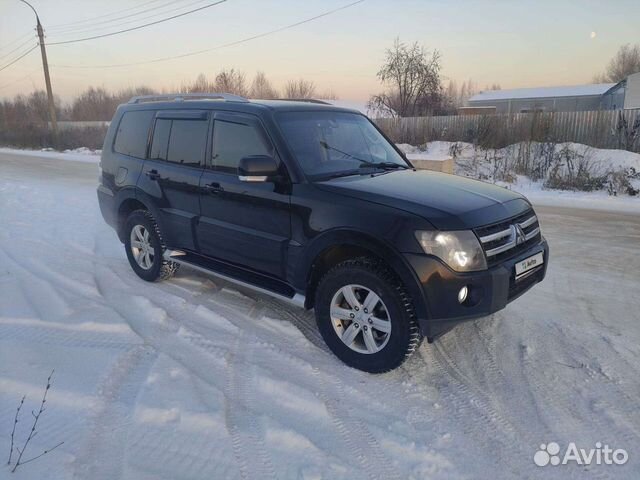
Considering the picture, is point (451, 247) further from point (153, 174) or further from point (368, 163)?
point (153, 174)

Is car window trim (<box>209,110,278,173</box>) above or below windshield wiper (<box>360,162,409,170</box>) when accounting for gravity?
above

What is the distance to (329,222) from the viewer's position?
3.46 metres

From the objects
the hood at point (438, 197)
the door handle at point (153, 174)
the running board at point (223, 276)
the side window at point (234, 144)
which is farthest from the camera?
the door handle at point (153, 174)

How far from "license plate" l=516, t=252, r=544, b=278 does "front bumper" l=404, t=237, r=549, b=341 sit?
0.17 m

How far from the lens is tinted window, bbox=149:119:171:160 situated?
4949 mm

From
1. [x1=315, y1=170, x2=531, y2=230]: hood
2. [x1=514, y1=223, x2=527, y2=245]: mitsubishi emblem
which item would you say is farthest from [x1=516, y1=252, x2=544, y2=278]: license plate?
[x1=315, y1=170, x2=531, y2=230]: hood

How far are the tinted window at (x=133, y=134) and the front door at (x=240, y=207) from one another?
4.08ft

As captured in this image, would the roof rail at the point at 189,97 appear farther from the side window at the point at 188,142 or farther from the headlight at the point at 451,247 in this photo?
the headlight at the point at 451,247

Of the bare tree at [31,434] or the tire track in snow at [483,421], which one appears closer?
the bare tree at [31,434]

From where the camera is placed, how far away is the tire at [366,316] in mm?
3184

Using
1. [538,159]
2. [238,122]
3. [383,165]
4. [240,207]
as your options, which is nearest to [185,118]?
[238,122]

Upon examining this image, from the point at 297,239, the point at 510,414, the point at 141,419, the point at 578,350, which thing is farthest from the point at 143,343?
the point at 578,350

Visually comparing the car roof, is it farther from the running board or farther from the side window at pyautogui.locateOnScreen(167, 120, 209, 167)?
the running board

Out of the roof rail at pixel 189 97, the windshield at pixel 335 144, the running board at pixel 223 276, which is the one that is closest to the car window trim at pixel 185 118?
the roof rail at pixel 189 97
